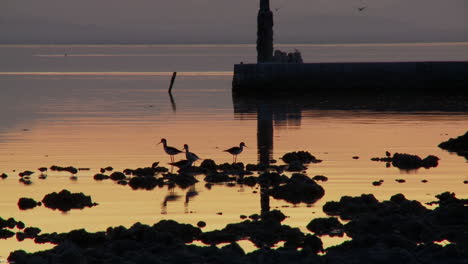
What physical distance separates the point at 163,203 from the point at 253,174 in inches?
181

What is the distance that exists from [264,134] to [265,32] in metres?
28.1

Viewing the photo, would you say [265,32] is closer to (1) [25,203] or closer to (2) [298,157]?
(2) [298,157]

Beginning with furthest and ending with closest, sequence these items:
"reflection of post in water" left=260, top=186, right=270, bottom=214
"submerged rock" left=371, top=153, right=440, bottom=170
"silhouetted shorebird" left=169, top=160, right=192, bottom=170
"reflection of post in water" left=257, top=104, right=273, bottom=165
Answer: "reflection of post in water" left=257, top=104, right=273, bottom=165, "submerged rock" left=371, top=153, right=440, bottom=170, "silhouetted shorebird" left=169, top=160, right=192, bottom=170, "reflection of post in water" left=260, top=186, right=270, bottom=214

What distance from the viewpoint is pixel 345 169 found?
28.6 meters

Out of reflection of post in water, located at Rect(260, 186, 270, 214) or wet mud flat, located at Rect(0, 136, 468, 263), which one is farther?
reflection of post in water, located at Rect(260, 186, 270, 214)

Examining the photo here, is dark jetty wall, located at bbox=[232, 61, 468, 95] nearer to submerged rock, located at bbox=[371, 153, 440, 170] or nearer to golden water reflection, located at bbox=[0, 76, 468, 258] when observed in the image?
golden water reflection, located at bbox=[0, 76, 468, 258]

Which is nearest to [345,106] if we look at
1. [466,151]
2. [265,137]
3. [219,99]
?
[219,99]

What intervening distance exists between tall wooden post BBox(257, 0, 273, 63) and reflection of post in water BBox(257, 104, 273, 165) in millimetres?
10682

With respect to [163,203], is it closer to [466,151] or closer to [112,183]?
[112,183]

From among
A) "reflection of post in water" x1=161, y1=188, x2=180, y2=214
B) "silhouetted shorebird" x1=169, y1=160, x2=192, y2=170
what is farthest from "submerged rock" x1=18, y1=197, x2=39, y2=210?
"silhouetted shorebird" x1=169, y1=160, x2=192, y2=170

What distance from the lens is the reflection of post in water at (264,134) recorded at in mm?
31797

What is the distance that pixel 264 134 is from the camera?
129 ft

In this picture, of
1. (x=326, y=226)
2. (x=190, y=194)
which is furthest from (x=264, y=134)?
(x=326, y=226)

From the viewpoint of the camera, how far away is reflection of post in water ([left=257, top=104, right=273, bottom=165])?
31797mm
